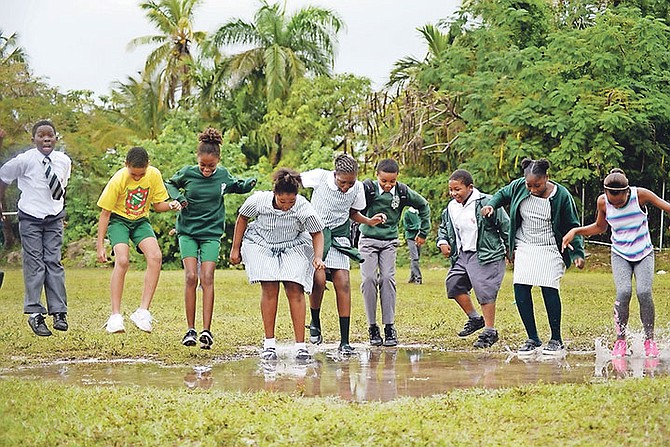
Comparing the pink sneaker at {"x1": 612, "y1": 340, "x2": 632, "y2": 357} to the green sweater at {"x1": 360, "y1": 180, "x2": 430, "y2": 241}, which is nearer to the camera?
the pink sneaker at {"x1": 612, "y1": 340, "x2": 632, "y2": 357}

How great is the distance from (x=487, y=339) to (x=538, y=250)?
41.0 inches

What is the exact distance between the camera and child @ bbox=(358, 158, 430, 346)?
984cm

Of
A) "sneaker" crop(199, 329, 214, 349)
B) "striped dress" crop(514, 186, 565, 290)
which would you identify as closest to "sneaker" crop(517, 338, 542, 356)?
"striped dress" crop(514, 186, 565, 290)

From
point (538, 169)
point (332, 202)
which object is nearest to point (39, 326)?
point (332, 202)

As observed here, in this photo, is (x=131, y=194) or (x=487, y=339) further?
(x=487, y=339)

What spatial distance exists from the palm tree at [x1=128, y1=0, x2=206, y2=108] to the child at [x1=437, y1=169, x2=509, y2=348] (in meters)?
32.0

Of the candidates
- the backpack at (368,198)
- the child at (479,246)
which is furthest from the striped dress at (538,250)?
the backpack at (368,198)

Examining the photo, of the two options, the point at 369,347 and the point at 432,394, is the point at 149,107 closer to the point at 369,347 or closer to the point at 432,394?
the point at 369,347

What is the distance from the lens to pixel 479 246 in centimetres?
970

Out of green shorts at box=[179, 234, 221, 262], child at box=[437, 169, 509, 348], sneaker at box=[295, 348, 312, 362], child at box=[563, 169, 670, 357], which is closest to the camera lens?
sneaker at box=[295, 348, 312, 362]

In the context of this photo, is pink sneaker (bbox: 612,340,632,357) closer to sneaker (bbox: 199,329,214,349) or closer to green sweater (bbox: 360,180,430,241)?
green sweater (bbox: 360,180,430,241)

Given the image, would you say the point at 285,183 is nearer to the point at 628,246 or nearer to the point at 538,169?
the point at 538,169

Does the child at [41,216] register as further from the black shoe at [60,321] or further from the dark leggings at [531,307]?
the dark leggings at [531,307]

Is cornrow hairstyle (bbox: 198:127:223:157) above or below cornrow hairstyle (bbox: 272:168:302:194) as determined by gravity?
above
